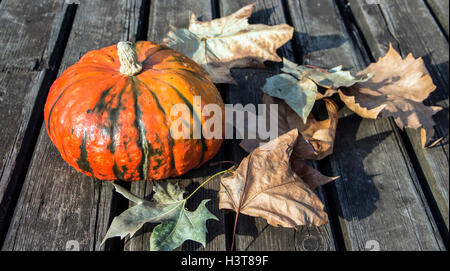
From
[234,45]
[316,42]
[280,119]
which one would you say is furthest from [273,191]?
[316,42]

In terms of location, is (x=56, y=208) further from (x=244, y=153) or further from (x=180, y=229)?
(x=244, y=153)

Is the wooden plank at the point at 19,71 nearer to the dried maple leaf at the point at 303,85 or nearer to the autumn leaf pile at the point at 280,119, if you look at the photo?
the autumn leaf pile at the point at 280,119

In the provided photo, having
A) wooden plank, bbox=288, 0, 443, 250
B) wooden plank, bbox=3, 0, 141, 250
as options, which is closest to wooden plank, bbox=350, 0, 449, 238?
wooden plank, bbox=288, 0, 443, 250

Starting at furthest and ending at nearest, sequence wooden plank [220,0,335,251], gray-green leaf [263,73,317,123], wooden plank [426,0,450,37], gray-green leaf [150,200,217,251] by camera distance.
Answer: wooden plank [426,0,450,37] < gray-green leaf [263,73,317,123] < wooden plank [220,0,335,251] < gray-green leaf [150,200,217,251]

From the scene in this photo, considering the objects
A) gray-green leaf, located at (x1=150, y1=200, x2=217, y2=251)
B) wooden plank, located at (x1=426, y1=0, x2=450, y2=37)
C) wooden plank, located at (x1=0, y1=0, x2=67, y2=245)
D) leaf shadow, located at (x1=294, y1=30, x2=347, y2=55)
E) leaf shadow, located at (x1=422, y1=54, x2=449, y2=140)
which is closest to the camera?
gray-green leaf, located at (x1=150, y1=200, x2=217, y2=251)

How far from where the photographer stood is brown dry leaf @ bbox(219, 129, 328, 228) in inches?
47.3

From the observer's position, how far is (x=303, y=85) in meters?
1.59

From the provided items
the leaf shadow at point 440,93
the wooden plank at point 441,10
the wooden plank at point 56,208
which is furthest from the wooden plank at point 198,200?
the wooden plank at point 441,10

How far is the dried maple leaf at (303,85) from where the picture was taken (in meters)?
1.55

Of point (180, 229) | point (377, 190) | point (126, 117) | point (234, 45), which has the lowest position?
point (377, 190)

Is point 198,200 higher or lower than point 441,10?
lower

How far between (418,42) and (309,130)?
0.96m

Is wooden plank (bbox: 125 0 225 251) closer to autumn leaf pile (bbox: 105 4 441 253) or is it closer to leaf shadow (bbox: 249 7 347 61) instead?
autumn leaf pile (bbox: 105 4 441 253)

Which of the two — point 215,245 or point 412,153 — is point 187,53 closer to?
point 215,245
